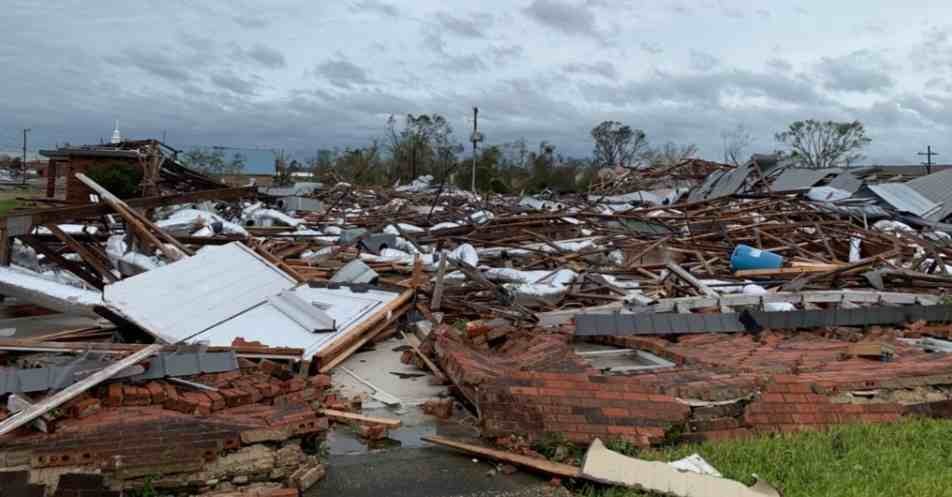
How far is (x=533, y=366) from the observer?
6309 mm

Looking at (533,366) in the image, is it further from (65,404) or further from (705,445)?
(65,404)

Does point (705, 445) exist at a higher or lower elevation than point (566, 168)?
lower

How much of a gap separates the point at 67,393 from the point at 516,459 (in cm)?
282

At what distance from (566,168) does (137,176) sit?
22.7m

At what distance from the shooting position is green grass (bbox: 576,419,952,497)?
4320mm

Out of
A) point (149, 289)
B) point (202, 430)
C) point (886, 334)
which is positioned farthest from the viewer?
point (886, 334)

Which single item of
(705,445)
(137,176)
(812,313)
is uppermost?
(137,176)

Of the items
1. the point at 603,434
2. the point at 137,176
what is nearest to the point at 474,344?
the point at 603,434

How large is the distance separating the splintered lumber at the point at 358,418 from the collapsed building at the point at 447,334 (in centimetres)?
2

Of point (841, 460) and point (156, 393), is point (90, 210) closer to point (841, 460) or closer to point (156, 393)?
point (156, 393)

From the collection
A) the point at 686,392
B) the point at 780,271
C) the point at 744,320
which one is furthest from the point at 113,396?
the point at 780,271

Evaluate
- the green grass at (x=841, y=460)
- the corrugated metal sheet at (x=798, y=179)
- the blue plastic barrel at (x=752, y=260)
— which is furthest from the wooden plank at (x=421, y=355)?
the corrugated metal sheet at (x=798, y=179)

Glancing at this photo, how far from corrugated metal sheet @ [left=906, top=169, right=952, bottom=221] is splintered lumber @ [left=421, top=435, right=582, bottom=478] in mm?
16110

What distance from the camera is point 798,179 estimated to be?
21375 millimetres
